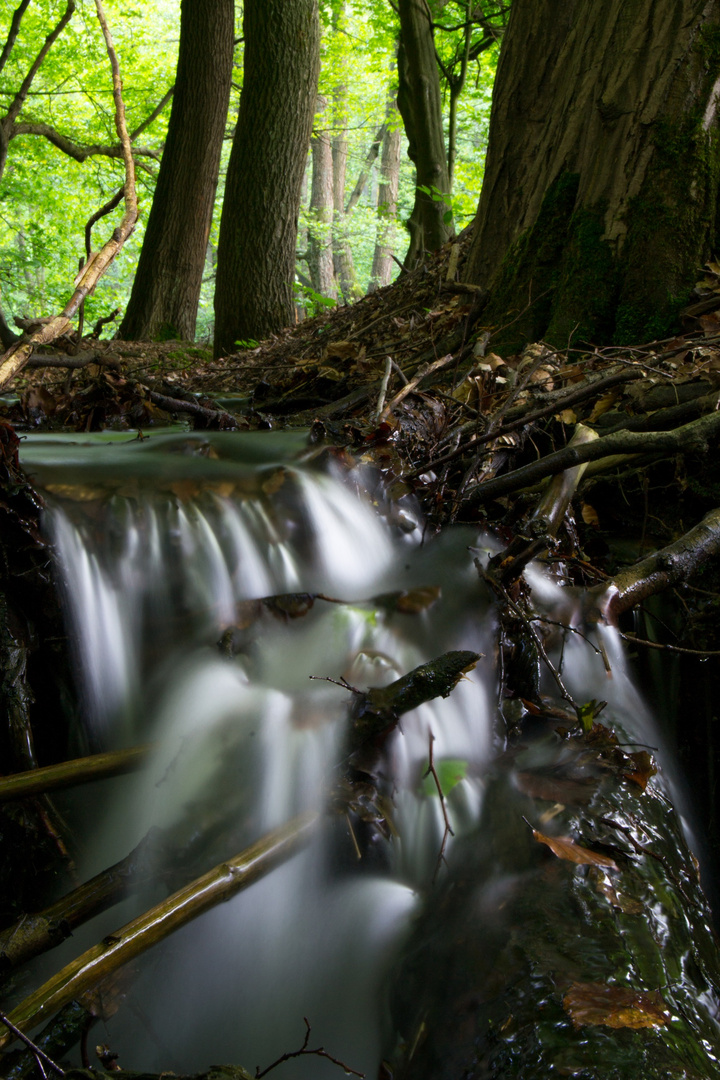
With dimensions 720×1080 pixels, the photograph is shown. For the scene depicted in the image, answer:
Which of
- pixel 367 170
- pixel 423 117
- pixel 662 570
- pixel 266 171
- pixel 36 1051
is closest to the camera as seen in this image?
pixel 36 1051

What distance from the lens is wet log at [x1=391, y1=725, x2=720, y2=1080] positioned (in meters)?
1.17

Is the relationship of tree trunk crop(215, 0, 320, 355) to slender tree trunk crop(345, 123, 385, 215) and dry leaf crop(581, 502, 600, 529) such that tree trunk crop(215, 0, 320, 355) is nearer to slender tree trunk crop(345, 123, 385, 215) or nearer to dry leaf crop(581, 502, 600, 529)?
dry leaf crop(581, 502, 600, 529)

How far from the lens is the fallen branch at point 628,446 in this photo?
7.79 ft

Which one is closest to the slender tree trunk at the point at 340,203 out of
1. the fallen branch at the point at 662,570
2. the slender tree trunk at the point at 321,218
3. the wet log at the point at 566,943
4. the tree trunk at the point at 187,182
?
the slender tree trunk at the point at 321,218

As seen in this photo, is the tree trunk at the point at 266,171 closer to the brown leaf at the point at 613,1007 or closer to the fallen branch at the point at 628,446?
the fallen branch at the point at 628,446

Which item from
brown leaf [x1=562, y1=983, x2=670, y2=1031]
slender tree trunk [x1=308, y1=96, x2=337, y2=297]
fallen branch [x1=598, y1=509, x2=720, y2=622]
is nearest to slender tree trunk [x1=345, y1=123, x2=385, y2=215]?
slender tree trunk [x1=308, y1=96, x2=337, y2=297]

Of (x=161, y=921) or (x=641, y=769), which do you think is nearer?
(x=161, y=921)

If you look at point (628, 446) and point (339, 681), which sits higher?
point (628, 446)

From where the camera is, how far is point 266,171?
7805mm

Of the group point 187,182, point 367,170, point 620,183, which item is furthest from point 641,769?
point 367,170

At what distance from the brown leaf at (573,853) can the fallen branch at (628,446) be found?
4.09 ft

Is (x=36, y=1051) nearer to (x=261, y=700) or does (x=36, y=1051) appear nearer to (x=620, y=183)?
(x=261, y=700)

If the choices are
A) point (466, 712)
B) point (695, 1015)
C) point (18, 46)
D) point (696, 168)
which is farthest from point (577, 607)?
point (18, 46)

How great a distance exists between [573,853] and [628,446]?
1.39 m
